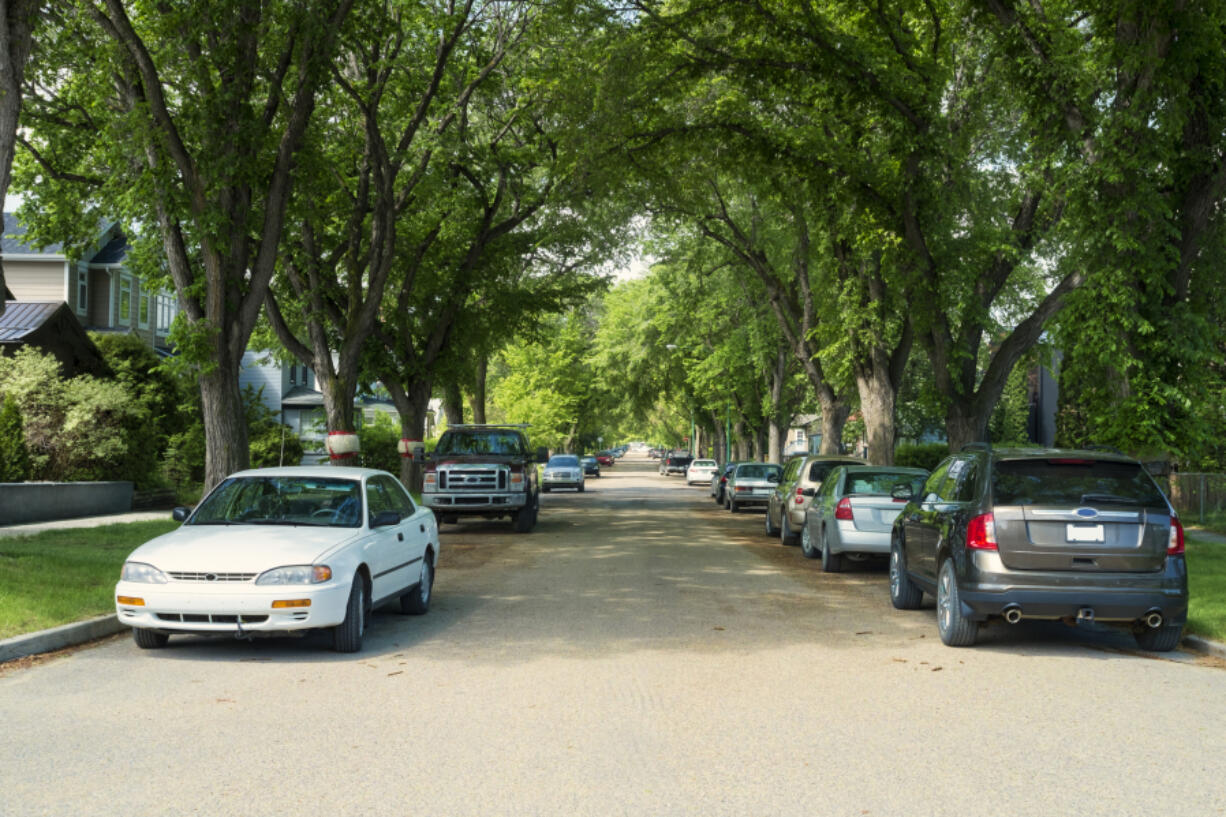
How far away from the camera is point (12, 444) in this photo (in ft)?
73.0

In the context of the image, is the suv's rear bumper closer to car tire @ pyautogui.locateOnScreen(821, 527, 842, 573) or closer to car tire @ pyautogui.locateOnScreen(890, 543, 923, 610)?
car tire @ pyautogui.locateOnScreen(890, 543, 923, 610)

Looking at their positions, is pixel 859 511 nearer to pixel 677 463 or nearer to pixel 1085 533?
pixel 1085 533

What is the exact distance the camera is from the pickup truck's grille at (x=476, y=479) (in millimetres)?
23156

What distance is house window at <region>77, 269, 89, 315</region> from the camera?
3900cm

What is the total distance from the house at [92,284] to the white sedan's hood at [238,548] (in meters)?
29.0

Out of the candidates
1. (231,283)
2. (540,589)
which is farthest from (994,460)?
(231,283)

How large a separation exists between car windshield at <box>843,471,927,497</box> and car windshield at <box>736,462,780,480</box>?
17.6m

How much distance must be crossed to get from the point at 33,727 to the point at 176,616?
2.21 m

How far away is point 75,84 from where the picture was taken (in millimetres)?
21547

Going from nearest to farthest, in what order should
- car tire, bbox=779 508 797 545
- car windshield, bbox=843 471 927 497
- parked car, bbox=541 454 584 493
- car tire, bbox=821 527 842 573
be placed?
1. car windshield, bbox=843 471 927 497
2. car tire, bbox=821 527 842 573
3. car tire, bbox=779 508 797 545
4. parked car, bbox=541 454 584 493

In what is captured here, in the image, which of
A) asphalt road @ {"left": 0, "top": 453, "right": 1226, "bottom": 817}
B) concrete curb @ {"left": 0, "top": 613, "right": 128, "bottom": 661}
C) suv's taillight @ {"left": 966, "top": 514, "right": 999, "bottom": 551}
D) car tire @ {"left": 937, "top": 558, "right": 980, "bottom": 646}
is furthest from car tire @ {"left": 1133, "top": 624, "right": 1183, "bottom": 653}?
concrete curb @ {"left": 0, "top": 613, "right": 128, "bottom": 661}

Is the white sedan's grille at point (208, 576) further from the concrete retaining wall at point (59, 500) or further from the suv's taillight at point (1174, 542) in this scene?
the concrete retaining wall at point (59, 500)

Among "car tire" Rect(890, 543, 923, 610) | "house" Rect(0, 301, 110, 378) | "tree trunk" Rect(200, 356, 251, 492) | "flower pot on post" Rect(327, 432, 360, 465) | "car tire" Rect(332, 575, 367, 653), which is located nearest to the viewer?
"car tire" Rect(332, 575, 367, 653)

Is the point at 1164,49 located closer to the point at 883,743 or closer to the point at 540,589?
the point at 540,589
